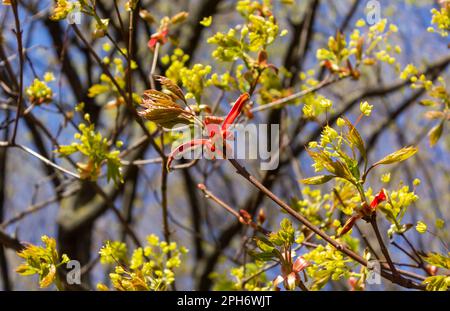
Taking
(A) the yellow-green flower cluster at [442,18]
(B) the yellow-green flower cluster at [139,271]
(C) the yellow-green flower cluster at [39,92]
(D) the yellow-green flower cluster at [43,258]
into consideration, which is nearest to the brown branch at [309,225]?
(B) the yellow-green flower cluster at [139,271]

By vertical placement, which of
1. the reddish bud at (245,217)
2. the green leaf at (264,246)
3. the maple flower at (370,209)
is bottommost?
the green leaf at (264,246)

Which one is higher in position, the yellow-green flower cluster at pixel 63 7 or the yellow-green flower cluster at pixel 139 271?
the yellow-green flower cluster at pixel 63 7

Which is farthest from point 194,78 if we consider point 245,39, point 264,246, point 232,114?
point 264,246

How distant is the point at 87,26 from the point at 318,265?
344 cm

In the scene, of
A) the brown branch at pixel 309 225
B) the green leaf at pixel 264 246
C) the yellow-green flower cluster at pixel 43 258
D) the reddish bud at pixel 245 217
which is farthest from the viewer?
the reddish bud at pixel 245 217

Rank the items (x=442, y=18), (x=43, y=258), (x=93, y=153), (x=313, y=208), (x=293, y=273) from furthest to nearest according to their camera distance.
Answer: (x=313, y=208) → (x=93, y=153) → (x=442, y=18) → (x=43, y=258) → (x=293, y=273)

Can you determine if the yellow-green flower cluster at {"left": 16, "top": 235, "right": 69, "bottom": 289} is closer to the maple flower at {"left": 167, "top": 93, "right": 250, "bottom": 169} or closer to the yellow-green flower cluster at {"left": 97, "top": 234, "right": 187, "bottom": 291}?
the yellow-green flower cluster at {"left": 97, "top": 234, "right": 187, "bottom": 291}

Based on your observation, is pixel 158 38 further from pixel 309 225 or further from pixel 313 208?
pixel 309 225

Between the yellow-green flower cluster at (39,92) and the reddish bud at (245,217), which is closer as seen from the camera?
the reddish bud at (245,217)

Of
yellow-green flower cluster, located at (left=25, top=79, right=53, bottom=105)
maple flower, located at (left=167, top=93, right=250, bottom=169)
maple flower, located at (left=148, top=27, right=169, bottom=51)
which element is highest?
maple flower, located at (left=148, top=27, right=169, bottom=51)

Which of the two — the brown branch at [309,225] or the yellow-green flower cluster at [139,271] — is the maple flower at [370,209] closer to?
the brown branch at [309,225]

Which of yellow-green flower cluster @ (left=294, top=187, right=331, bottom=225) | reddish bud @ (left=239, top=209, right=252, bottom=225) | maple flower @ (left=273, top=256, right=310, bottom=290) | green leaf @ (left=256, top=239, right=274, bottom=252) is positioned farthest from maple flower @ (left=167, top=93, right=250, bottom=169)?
yellow-green flower cluster @ (left=294, top=187, right=331, bottom=225)

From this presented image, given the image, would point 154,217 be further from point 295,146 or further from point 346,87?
point 295,146

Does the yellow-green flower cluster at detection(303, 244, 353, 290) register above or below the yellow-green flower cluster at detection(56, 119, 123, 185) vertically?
below
